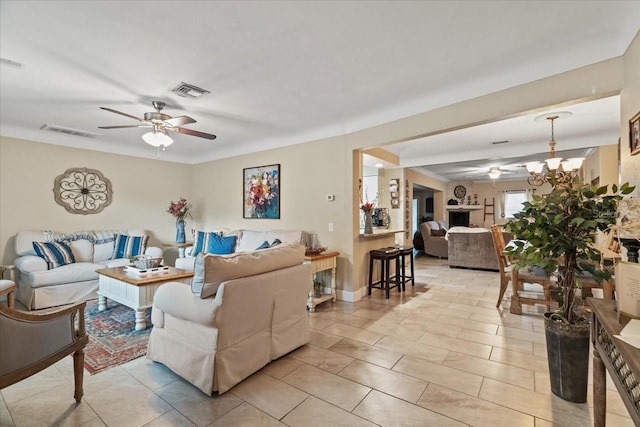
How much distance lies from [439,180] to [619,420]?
942 centimetres

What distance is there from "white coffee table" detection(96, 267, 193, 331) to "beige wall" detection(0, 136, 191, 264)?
6.80 feet

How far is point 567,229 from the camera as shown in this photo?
1.91 meters

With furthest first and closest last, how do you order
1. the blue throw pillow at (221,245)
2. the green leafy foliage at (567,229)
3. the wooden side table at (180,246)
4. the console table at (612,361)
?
the wooden side table at (180,246) → the blue throw pillow at (221,245) → the green leafy foliage at (567,229) → the console table at (612,361)

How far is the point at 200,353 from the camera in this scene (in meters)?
2.13

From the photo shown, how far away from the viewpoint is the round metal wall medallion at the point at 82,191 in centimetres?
495

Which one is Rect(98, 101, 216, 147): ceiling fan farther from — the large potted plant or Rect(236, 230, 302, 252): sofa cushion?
the large potted plant

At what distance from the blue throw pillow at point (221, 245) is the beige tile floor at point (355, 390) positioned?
236 cm

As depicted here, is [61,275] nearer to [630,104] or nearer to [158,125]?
[158,125]

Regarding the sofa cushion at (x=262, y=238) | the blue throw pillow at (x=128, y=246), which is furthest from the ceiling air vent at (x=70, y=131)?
the sofa cushion at (x=262, y=238)

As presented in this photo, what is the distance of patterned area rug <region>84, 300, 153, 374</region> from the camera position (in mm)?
2574

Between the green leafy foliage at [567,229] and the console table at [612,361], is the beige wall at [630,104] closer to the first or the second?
the green leafy foliage at [567,229]

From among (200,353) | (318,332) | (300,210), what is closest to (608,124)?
(300,210)

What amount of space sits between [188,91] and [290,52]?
54.0 inches

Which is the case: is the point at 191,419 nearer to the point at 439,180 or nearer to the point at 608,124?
the point at 608,124
